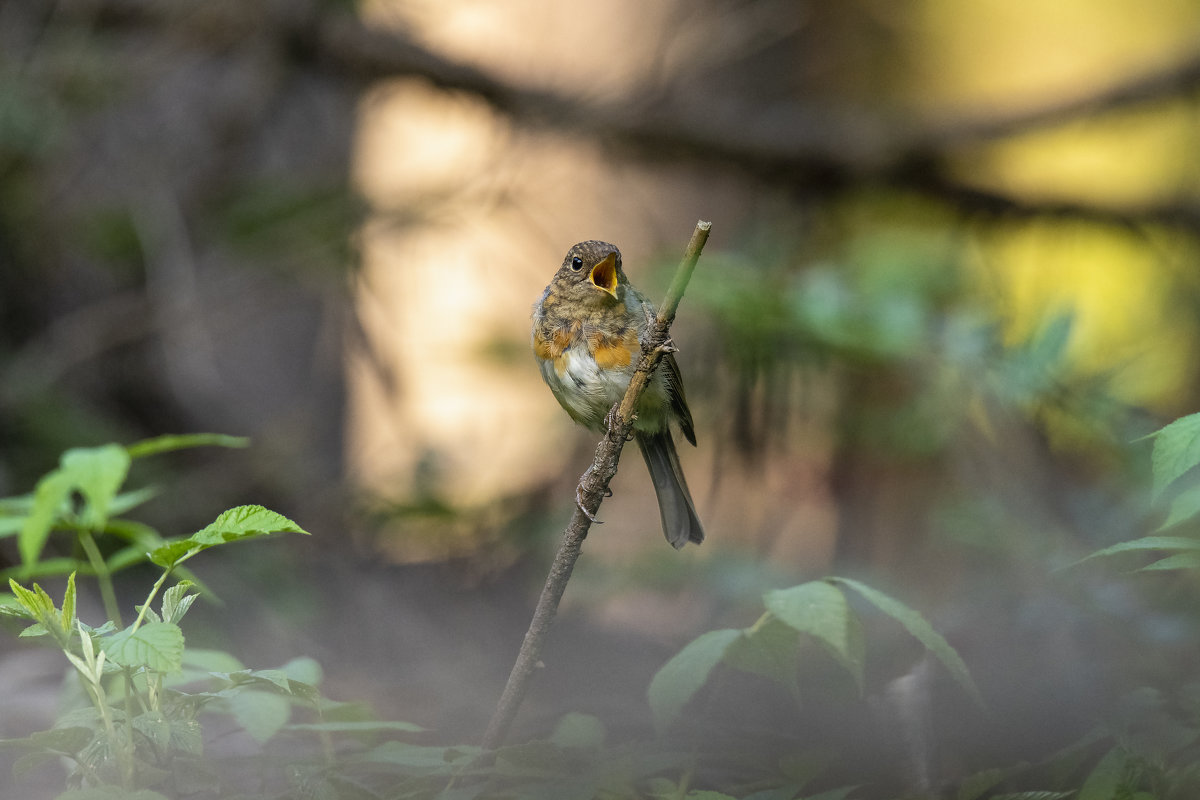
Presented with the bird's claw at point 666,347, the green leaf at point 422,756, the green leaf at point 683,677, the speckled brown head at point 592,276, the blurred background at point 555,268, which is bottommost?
the green leaf at point 422,756

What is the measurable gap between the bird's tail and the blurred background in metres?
0.60

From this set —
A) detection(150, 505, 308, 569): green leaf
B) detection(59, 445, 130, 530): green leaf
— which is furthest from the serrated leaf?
detection(59, 445, 130, 530): green leaf

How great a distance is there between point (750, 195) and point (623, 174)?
2.02 ft

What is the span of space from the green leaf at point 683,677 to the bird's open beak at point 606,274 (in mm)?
721

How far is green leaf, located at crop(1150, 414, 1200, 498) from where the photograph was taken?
82 centimetres

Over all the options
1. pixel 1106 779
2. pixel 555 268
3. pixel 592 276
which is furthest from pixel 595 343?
pixel 555 268

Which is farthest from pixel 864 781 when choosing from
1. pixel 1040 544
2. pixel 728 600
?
pixel 728 600

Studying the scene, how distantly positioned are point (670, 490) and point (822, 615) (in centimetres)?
94

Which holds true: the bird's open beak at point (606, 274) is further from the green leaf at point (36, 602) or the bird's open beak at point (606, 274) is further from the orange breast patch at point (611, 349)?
the green leaf at point (36, 602)

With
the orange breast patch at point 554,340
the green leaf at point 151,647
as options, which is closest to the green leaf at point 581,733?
the green leaf at point 151,647

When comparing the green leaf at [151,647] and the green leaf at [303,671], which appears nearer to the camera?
the green leaf at [151,647]

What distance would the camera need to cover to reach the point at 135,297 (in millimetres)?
4141

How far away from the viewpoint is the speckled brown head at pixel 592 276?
5.19ft

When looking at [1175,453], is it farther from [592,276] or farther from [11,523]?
[11,523]
